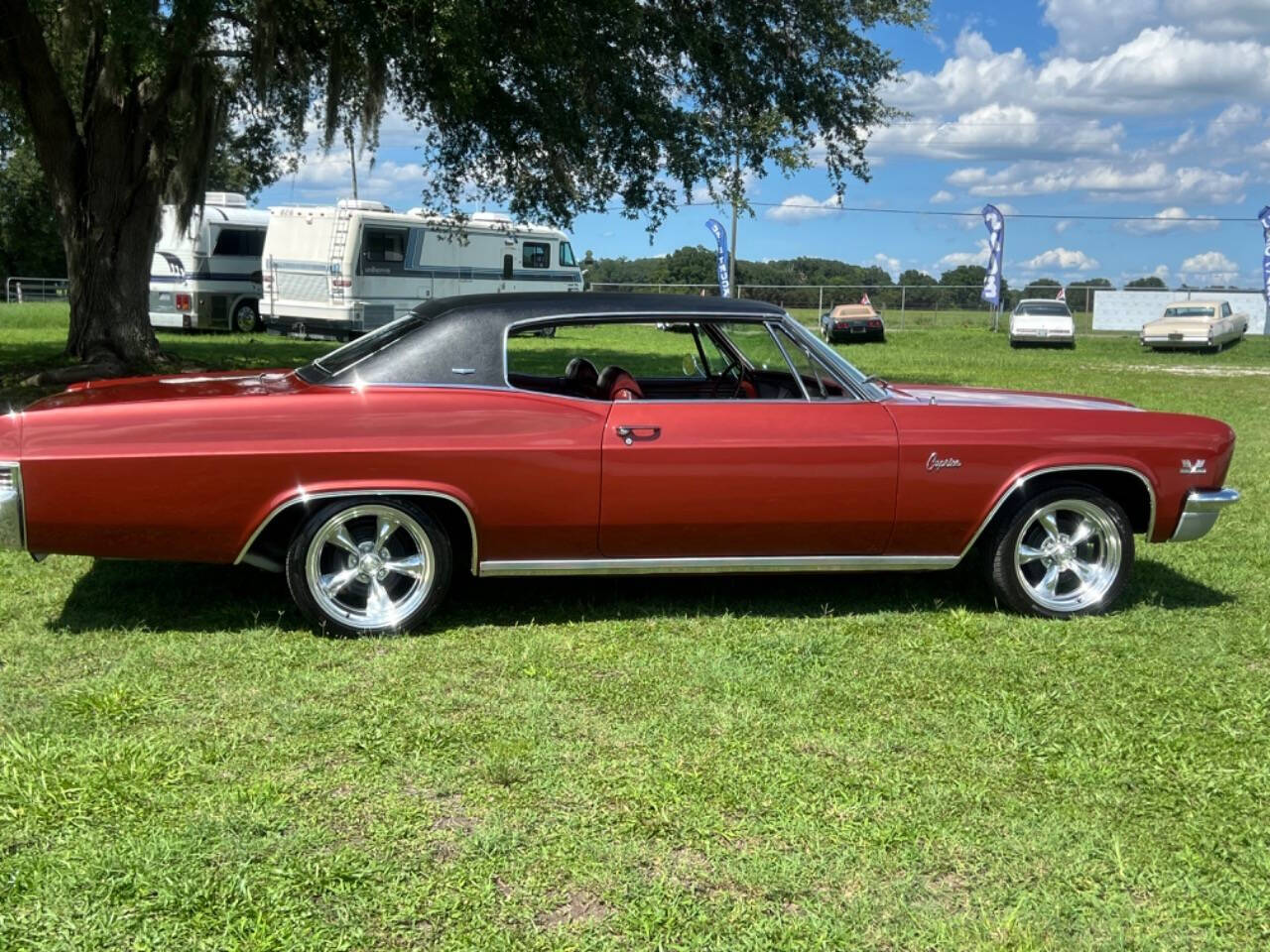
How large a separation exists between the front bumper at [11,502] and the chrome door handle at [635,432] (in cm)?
228

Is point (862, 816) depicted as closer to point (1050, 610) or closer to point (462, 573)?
point (1050, 610)

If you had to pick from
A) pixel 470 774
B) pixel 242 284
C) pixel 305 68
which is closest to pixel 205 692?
pixel 470 774

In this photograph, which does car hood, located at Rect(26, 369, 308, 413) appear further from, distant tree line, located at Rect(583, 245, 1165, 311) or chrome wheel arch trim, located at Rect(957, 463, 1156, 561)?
distant tree line, located at Rect(583, 245, 1165, 311)

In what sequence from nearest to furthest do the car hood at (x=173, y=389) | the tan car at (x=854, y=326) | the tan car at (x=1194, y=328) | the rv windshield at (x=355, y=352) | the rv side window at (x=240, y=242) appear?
the car hood at (x=173, y=389), the rv windshield at (x=355, y=352), the rv side window at (x=240, y=242), the tan car at (x=1194, y=328), the tan car at (x=854, y=326)

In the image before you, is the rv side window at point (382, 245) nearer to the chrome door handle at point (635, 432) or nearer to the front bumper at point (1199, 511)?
the chrome door handle at point (635, 432)

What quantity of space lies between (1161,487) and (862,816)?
2.73 m

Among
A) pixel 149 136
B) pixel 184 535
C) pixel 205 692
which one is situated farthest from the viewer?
pixel 149 136

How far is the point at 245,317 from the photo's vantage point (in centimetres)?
2625

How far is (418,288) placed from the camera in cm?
2455

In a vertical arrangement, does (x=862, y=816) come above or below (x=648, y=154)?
below

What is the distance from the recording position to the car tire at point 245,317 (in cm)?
2611

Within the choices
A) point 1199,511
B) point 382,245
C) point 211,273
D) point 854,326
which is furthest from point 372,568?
point 854,326

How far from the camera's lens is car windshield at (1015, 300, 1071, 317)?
103ft

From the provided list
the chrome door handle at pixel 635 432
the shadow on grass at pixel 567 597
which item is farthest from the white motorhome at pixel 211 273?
the chrome door handle at pixel 635 432
